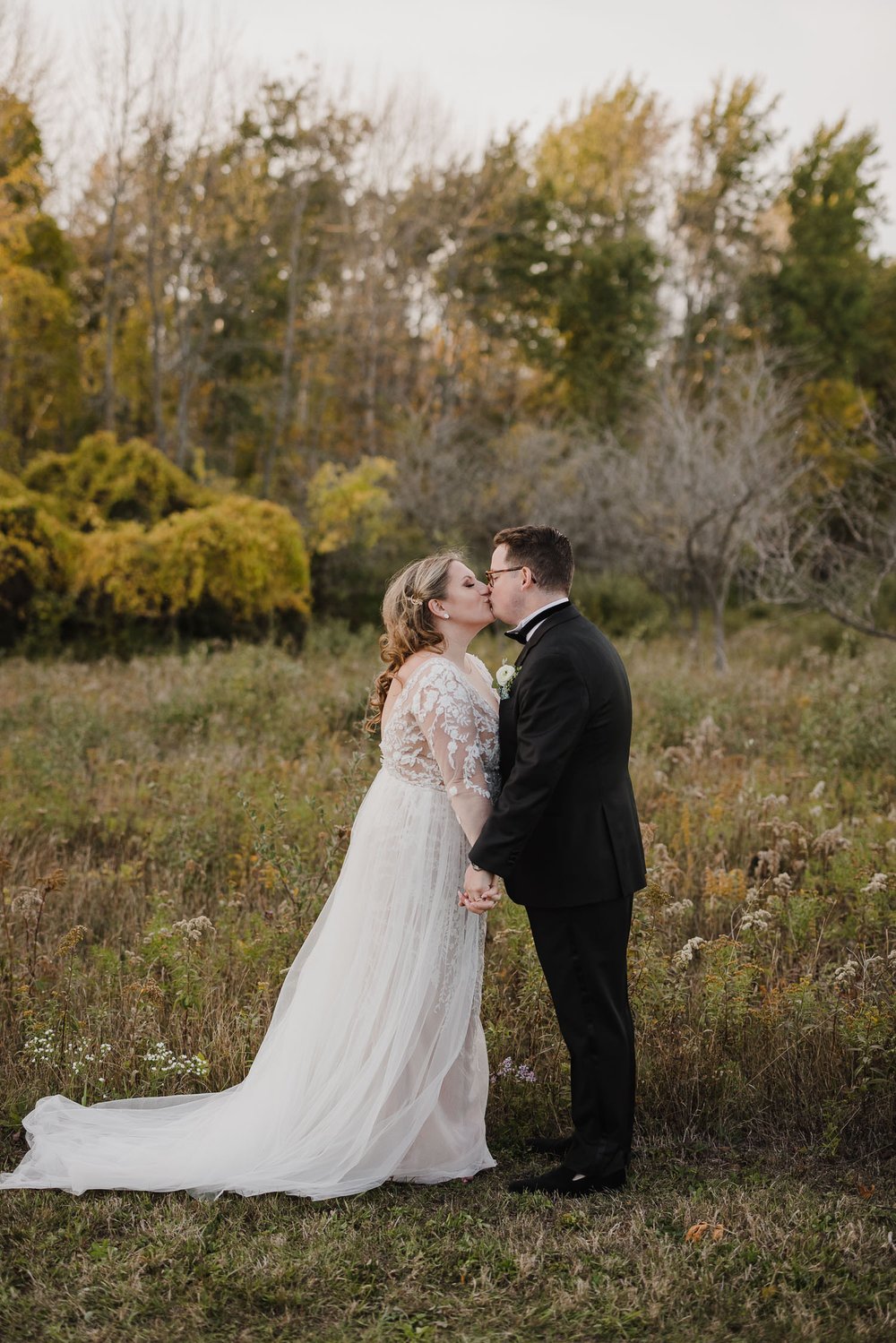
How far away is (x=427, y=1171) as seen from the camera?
148 inches

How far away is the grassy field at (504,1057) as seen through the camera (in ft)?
9.83

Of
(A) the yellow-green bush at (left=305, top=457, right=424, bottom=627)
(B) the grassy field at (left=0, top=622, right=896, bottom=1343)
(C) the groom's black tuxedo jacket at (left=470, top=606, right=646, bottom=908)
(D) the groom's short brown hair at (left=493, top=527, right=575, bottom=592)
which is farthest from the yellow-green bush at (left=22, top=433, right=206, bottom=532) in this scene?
(C) the groom's black tuxedo jacket at (left=470, top=606, right=646, bottom=908)

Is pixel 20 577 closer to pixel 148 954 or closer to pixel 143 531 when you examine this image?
pixel 143 531

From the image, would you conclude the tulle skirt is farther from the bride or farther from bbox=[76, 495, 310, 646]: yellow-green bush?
bbox=[76, 495, 310, 646]: yellow-green bush

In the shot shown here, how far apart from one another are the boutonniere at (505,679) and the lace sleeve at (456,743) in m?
0.23

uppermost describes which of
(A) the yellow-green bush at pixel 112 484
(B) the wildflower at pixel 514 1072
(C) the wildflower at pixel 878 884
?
(A) the yellow-green bush at pixel 112 484

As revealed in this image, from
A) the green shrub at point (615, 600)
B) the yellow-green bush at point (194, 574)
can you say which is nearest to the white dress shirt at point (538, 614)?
the yellow-green bush at point (194, 574)

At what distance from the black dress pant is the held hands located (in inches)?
8.9

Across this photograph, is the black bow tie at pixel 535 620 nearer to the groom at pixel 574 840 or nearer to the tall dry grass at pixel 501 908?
the groom at pixel 574 840

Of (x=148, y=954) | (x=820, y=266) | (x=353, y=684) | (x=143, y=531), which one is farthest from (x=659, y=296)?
(x=148, y=954)

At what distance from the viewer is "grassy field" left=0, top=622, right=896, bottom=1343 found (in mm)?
2996

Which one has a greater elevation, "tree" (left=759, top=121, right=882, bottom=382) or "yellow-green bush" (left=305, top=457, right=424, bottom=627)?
"tree" (left=759, top=121, right=882, bottom=382)

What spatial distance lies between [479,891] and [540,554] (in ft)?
3.88

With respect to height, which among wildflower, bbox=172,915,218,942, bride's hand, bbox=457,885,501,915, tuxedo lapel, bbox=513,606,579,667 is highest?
tuxedo lapel, bbox=513,606,579,667
